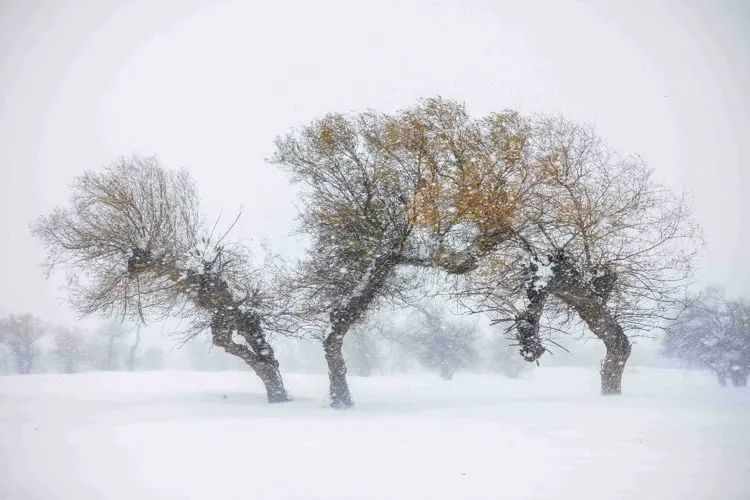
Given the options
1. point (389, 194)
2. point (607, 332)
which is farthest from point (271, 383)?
point (607, 332)

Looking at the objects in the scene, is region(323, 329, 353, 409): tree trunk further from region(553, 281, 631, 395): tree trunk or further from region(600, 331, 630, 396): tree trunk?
region(600, 331, 630, 396): tree trunk

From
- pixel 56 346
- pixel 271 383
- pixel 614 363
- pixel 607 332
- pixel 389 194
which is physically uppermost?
pixel 389 194

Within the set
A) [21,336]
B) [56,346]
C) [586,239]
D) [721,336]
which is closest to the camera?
[586,239]

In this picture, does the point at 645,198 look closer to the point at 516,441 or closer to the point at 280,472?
the point at 516,441

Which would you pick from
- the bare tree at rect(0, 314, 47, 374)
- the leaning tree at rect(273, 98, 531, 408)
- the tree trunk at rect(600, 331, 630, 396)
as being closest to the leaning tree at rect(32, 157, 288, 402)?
the leaning tree at rect(273, 98, 531, 408)

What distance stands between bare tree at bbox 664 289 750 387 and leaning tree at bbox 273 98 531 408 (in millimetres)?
32430

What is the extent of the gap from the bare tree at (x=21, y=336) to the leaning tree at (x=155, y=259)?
59641 mm

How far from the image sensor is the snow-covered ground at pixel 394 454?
5305 mm

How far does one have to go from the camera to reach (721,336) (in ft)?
120

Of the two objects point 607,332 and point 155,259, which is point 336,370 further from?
point 607,332

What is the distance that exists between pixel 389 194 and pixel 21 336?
6991cm

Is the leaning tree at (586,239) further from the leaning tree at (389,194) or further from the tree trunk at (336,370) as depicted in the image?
the tree trunk at (336,370)


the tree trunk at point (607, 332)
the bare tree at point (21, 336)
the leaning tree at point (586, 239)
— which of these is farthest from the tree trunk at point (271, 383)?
the bare tree at point (21, 336)

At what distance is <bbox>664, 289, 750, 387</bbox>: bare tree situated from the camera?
35875mm
